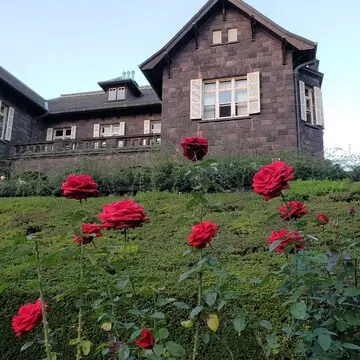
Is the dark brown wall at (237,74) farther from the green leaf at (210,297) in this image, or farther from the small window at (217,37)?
the green leaf at (210,297)

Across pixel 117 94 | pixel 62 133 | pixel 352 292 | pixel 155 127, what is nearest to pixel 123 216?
pixel 352 292

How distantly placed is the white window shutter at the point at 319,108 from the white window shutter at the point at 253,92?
2.32 meters

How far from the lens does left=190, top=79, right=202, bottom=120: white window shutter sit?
14.6m

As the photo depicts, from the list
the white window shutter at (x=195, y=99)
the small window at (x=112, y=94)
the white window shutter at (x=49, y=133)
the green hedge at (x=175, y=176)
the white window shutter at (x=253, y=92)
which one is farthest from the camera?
the small window at (x=112, y=94)

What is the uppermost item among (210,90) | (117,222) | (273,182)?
(210,90)

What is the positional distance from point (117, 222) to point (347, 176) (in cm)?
995

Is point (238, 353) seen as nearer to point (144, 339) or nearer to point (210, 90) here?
point (144, 339)

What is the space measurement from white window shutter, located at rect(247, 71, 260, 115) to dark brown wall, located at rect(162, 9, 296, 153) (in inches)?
7.7

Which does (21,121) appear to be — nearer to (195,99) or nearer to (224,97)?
(195,99)

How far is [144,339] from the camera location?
2.03 m

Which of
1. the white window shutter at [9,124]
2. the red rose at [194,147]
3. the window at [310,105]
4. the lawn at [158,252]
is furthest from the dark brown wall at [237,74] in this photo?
the red rose at [194,147]

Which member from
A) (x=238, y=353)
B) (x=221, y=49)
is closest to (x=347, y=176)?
(x=221, y=49)

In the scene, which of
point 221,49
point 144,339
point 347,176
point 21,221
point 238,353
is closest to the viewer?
point 144,339

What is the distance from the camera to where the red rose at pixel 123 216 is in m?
2.21
